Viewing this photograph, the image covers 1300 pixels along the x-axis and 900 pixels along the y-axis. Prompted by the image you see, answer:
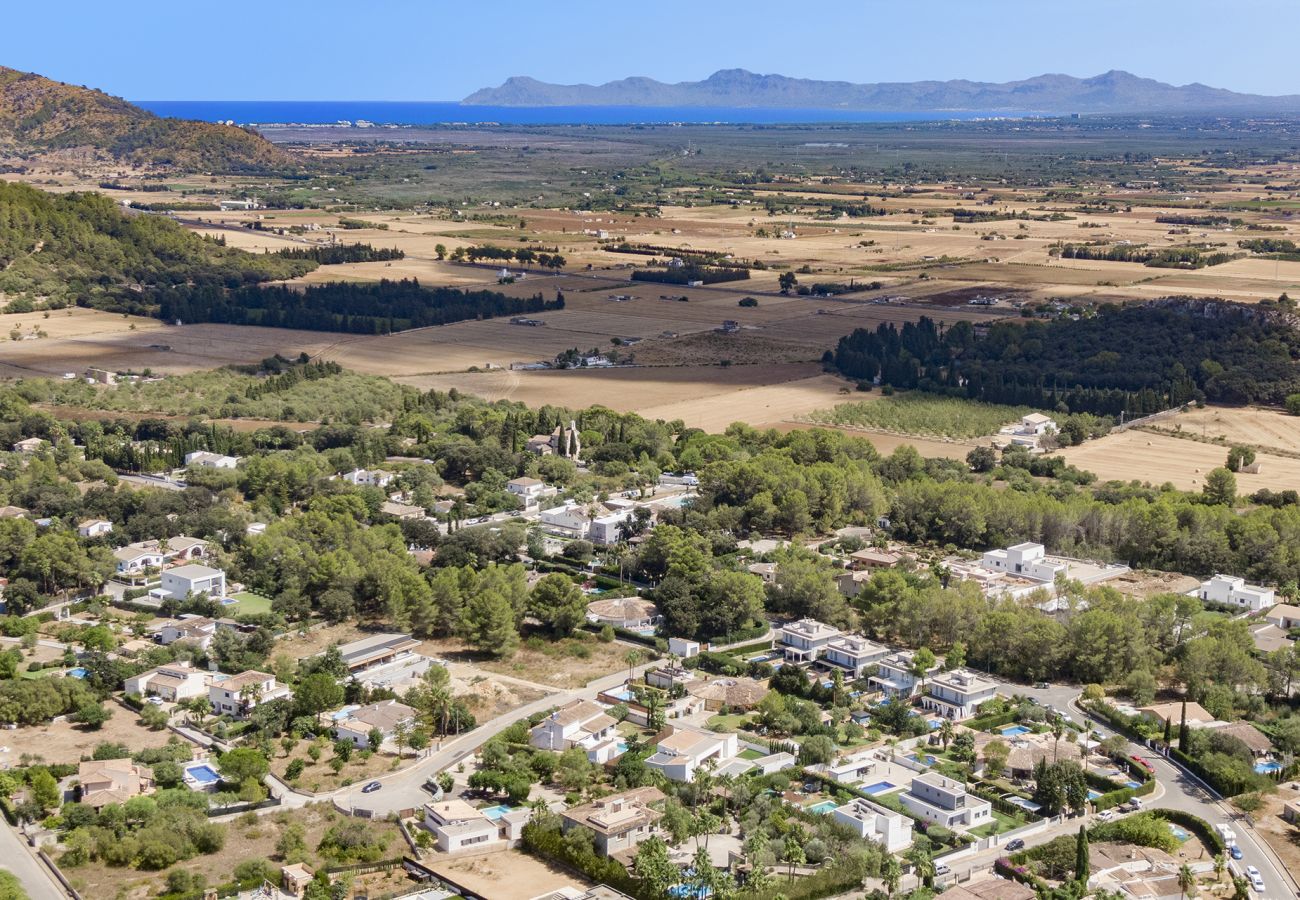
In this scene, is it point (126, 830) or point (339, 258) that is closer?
point (126, 830)

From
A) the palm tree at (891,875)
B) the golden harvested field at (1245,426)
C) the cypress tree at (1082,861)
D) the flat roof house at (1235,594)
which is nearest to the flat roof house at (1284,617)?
the flat roof house at (1235,594)

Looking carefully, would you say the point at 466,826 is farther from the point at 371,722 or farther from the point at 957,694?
the point at 957,694

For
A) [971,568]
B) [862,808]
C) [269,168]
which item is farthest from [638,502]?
[269,168]

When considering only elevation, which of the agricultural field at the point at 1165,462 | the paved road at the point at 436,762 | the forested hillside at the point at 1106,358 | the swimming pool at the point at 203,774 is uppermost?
the forested hillside at the point at 1106,358

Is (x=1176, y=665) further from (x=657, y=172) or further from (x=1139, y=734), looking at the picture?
(x=657, y=172)

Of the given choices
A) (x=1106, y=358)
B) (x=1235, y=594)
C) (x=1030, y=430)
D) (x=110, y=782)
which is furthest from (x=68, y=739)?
(x=1106, y=358)

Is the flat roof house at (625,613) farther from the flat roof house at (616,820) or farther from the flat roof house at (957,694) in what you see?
the flat roof house at (616,820)
